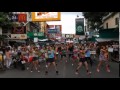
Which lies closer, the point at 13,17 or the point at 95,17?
the point at 13,17

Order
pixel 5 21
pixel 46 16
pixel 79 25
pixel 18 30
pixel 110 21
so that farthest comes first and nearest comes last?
pixel 79 25, pixel 110 21, pixel 18 30, pixel 46 16, pixel 5 21

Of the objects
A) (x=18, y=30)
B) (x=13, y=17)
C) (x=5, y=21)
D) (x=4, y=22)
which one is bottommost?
(x=18, y=30)

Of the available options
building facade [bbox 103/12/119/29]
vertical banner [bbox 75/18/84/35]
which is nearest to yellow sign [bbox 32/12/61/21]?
building facade [bbox 103/12/119/29]

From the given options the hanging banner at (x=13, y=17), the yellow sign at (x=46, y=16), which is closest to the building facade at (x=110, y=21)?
the yellow sign at (x=46, y=16)

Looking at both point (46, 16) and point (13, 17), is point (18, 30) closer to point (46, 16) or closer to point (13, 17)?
point (46, 16)

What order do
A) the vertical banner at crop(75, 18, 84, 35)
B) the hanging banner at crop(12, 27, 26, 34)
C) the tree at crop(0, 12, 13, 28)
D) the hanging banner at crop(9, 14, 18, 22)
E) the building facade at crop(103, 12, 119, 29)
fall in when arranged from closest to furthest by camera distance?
1. the tree at crop(0, 12, 13, 28)
2. the hanging banner at crop(9, 14, 18, 22)
3. the building facade at crop(103, 12, 119, 29)
4. the hanging banner at crop(12, 27, 26, 34)
5. the vertical banner at crop(75, 18, 84, 35)

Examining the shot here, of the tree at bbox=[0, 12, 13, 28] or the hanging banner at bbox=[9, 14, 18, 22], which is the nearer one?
the tree at bbox=[0, 12, 13, 28]

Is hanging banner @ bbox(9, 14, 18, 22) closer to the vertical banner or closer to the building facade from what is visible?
the building facade

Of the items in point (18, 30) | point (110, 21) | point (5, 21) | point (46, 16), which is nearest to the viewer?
point (5, 21)

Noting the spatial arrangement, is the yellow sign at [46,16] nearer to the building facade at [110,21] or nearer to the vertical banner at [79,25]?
the building facade at [110,21]

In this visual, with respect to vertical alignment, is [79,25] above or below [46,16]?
below

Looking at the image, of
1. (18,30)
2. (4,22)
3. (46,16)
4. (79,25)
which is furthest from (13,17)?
(79,25)
